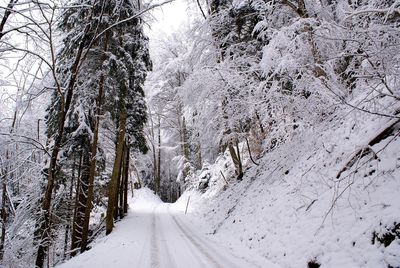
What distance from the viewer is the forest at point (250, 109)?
498cm

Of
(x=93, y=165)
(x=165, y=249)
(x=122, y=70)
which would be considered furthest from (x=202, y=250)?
(x=122, y=70)

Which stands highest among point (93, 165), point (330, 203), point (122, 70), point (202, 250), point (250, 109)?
point (122, 70)

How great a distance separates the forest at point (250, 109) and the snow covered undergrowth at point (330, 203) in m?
0.04

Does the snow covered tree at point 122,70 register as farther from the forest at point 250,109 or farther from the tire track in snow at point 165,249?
the tire track in snow at point 165,249

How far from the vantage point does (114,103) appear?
1301 cm

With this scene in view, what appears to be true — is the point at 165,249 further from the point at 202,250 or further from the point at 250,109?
the point at 250,109

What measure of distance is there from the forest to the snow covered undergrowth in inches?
1.6

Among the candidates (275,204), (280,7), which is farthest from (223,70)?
(275,204)

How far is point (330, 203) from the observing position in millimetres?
6543

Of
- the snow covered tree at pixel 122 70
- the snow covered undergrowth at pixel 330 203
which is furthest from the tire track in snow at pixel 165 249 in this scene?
the snow covered tree at pixel 122 70

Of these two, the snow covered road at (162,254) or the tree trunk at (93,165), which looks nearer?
the snow covered road at (162,254)

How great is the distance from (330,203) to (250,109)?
4.42 metres

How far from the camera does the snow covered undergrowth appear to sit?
16.6ft

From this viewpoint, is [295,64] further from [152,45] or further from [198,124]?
[152,45]
